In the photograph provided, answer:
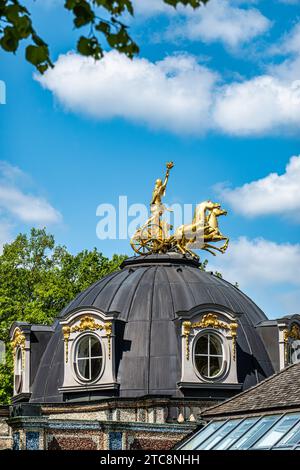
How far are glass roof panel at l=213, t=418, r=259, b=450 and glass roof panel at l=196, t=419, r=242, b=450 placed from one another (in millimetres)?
267

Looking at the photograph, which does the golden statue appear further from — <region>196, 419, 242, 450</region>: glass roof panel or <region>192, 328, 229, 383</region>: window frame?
<region>196, 419, 242, 450</region>: glass roof panel

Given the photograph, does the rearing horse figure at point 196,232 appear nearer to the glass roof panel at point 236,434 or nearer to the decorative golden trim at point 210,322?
the decorative golden trim at point 210,322

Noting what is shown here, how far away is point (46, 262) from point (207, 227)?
23.5m

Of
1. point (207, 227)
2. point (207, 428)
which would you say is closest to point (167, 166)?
point (207, 227)

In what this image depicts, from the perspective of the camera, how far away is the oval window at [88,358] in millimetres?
42094

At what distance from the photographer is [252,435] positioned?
25562 millimetres

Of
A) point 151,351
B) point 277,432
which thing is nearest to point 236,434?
point 277,432

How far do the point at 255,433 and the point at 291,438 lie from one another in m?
2.00

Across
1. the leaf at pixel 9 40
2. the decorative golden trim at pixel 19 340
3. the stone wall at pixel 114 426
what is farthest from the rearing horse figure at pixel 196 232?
the leaf at pixel 9 40

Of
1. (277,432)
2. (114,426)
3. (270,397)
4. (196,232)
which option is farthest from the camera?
(196,232)

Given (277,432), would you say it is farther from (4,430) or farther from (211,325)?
(4,430)

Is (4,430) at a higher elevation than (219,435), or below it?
higher

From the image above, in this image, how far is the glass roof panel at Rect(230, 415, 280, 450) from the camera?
25000 mm
